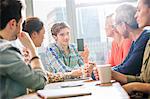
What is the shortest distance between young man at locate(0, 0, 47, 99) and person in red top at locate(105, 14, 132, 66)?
112 cm

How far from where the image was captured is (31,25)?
86.0 inches

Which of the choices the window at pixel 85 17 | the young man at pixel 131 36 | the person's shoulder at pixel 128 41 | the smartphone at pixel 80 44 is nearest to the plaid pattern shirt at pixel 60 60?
the smartphone at pixel 80 44

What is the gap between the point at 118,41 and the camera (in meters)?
2.78

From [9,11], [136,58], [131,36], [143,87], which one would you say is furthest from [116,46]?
[9,11]

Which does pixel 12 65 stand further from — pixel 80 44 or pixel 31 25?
pixel 80 44

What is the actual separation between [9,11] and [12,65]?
12.2 inches

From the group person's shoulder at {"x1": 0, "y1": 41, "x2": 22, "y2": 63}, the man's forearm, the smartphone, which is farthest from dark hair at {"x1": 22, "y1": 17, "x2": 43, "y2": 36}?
the man's forearm

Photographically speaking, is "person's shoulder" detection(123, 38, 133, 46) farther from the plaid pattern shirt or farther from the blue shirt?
the plaid pattern shirt

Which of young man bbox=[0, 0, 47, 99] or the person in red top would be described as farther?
the person in red top

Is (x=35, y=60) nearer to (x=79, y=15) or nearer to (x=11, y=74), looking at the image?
(x=11, y=74)

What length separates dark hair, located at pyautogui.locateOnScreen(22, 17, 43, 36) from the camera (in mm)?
2164

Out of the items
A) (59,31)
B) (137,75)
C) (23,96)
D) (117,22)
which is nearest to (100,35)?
(59,31)

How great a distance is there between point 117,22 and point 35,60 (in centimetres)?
90

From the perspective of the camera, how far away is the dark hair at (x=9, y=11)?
4.63 ft
